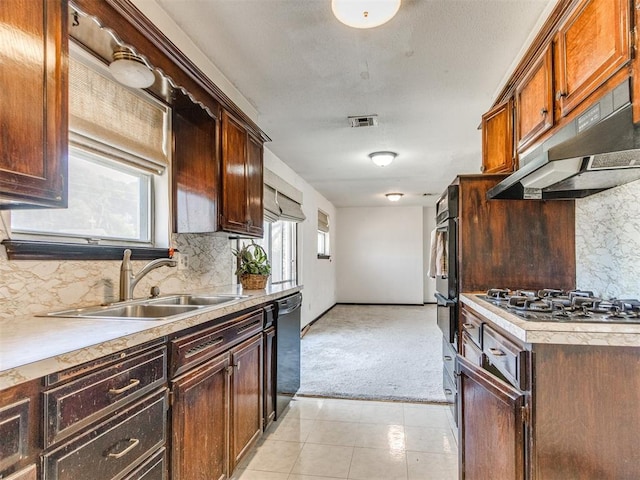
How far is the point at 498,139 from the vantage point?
8.32 ft

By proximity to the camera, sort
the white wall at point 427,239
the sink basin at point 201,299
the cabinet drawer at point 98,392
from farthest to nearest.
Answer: the white wall at point 427,239 < the sink basin at point 201,299 < the cabinet drawer at point 98,392

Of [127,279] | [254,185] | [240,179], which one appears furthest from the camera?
[254,185]

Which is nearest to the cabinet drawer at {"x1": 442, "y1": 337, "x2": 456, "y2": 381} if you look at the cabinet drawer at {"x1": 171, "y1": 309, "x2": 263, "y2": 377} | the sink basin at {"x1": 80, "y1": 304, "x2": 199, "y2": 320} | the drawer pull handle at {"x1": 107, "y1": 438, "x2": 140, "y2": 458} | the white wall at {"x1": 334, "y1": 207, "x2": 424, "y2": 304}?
the cabinet drawer at {"x1": 171, "y1": 309, "x2": 263, "y2": 377}

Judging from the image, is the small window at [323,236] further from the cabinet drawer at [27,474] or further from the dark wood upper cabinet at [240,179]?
the cabinet drawer at [27,474]

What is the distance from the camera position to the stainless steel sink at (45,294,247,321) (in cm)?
152

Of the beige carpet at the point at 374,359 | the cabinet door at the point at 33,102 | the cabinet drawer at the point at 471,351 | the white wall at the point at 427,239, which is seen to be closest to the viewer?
the cabinet door at the point at 33,102

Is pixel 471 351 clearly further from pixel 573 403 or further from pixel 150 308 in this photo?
pixel 150 308

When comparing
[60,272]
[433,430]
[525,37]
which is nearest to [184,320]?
[60,272]

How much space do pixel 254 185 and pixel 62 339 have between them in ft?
6.56

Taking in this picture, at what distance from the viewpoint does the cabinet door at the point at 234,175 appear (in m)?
2.43

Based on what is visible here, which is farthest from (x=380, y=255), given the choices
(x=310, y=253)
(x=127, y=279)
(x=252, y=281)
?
(x=127, y=279)

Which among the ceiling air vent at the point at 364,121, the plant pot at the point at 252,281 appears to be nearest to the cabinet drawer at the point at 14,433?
the plant pot at the point at 252,281

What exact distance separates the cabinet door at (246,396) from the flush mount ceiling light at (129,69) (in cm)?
142

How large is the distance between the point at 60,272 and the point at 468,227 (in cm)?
220
